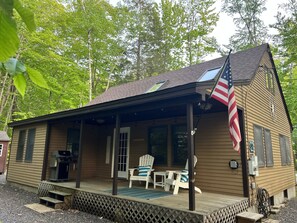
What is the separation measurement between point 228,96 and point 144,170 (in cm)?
360


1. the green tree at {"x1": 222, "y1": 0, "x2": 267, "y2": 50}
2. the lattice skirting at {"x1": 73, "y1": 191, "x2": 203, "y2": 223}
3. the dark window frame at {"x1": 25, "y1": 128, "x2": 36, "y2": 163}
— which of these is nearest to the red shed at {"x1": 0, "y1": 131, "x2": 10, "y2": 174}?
the dark window frame at {"x1": 25, "y1": 128, "x2": 36, "y2": 163}

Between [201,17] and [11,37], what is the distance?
16884mm

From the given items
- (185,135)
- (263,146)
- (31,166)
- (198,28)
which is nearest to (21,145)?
(31,166)

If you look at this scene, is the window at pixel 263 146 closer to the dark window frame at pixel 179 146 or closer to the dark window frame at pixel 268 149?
the dark window frame at pixel 268 149

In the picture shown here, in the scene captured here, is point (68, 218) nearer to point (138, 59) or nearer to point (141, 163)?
point (141, 163)

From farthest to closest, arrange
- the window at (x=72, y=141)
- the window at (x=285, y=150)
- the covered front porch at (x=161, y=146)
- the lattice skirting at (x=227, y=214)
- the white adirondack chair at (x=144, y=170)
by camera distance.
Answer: the window at (x=72, y=141), the window at (x=285, y=150), the white adirondack chair at (x=144, y=170), the covered front porch at (x=161, y=146), the lattice skirting at (x=227, y=214)

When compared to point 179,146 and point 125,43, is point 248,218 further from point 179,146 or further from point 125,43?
point 125,43

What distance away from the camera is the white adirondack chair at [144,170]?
651 centimetres

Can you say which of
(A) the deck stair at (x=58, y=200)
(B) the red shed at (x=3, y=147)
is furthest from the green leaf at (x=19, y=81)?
(B) the red shed at (x=3, y=147)

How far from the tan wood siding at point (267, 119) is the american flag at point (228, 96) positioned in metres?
1.82

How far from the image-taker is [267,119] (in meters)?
7.57

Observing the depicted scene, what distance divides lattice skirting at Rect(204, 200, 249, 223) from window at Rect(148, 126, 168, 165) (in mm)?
2729

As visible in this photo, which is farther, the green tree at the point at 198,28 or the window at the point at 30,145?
the green tree at the point at 198,28

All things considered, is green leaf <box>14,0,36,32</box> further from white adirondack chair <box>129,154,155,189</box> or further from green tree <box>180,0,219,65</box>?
green tree <box>180,0,219,65</box>
